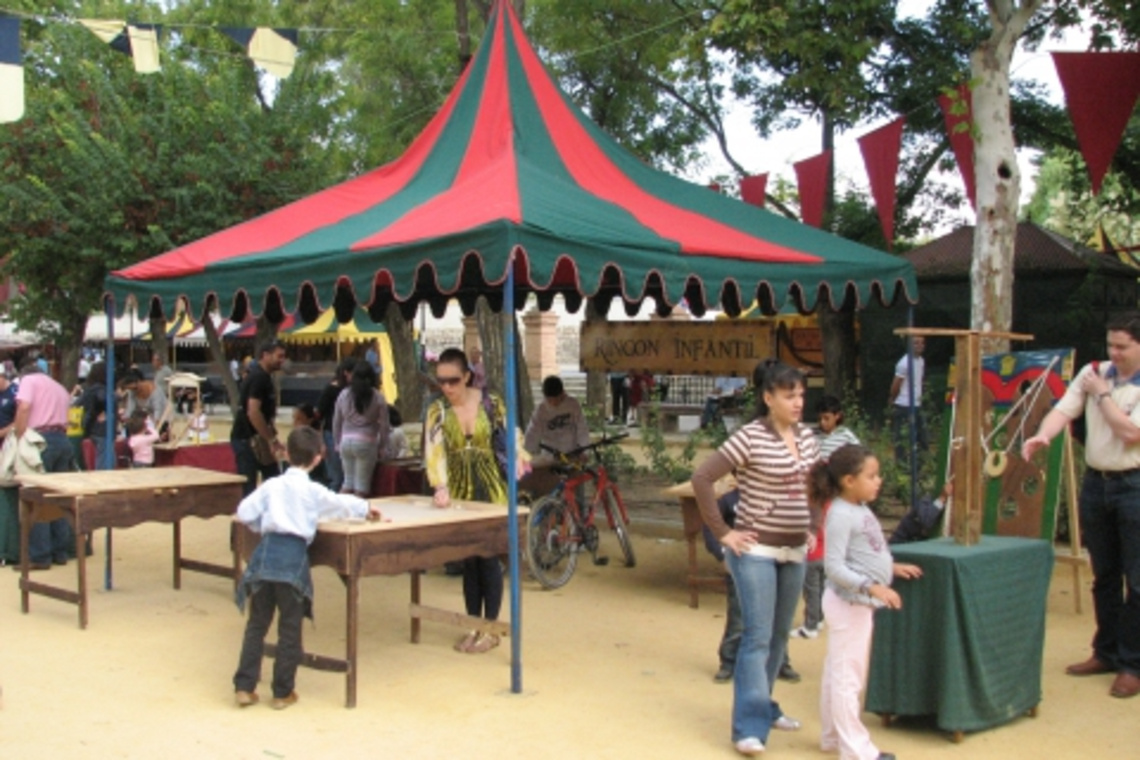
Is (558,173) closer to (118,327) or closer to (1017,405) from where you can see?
(1017,405)

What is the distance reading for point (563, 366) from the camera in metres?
39.7

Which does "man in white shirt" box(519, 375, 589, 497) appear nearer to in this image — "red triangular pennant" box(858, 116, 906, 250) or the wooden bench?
"red triangular pennant" box(858, 116, 906, 250)

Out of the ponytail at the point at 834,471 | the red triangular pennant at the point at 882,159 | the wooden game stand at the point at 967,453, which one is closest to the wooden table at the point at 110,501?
the ponytail at the point at 834,471

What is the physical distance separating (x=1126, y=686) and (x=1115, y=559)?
2.10 ft

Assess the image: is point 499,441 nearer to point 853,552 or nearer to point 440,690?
point 440,690

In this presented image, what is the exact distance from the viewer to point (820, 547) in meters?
6.89

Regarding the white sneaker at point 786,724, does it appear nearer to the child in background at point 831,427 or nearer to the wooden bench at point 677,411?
the child in background at point 831,427

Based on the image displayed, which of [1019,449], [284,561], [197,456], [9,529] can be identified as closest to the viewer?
[284,561]

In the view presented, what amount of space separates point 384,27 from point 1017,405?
17.7 metres

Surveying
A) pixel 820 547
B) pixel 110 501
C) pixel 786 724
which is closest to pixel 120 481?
pixel 110 501

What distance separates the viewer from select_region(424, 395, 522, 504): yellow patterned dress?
7.20 meters

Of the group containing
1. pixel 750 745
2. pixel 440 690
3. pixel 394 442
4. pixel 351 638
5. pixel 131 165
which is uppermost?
pixel 131 165

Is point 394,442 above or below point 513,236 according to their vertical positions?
below

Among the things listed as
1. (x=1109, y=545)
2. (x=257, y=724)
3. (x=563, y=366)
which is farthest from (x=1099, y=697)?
(x=563, y=366)
